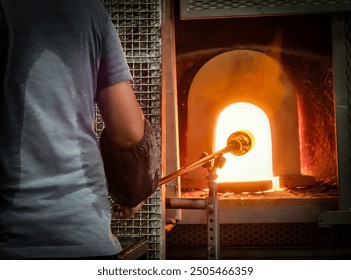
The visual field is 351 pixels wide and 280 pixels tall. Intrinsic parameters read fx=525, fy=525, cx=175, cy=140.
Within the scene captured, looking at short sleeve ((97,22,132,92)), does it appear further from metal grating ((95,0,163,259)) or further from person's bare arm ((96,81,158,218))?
metal grating ((95,0,163,259))

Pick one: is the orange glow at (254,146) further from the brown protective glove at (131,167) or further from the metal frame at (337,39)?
the brown protective glove at (131,167)

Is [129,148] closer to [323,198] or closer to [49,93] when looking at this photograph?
[49,93]

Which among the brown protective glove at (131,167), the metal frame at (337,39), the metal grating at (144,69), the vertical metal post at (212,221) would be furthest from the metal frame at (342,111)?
the brown protective glove at (131,167)

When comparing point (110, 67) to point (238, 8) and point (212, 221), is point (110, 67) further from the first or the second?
point (238, 8)

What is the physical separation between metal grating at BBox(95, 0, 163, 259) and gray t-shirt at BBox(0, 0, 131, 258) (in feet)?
2.39

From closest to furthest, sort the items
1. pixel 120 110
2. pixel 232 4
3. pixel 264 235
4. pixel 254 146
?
pixel 120 110 → pixel 232 4 → pixel 264 235 → pixel 254 146

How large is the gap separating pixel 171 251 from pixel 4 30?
4.46 feet

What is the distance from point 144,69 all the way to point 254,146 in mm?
754

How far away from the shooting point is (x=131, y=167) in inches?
39.2

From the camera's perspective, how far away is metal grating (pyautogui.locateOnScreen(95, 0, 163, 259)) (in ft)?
5.27

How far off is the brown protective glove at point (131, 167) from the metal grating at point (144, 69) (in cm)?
56

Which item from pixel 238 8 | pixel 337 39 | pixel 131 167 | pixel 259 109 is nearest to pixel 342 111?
pixel 337 39

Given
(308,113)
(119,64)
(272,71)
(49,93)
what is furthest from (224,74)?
(49,93)

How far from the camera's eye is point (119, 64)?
955 mm
